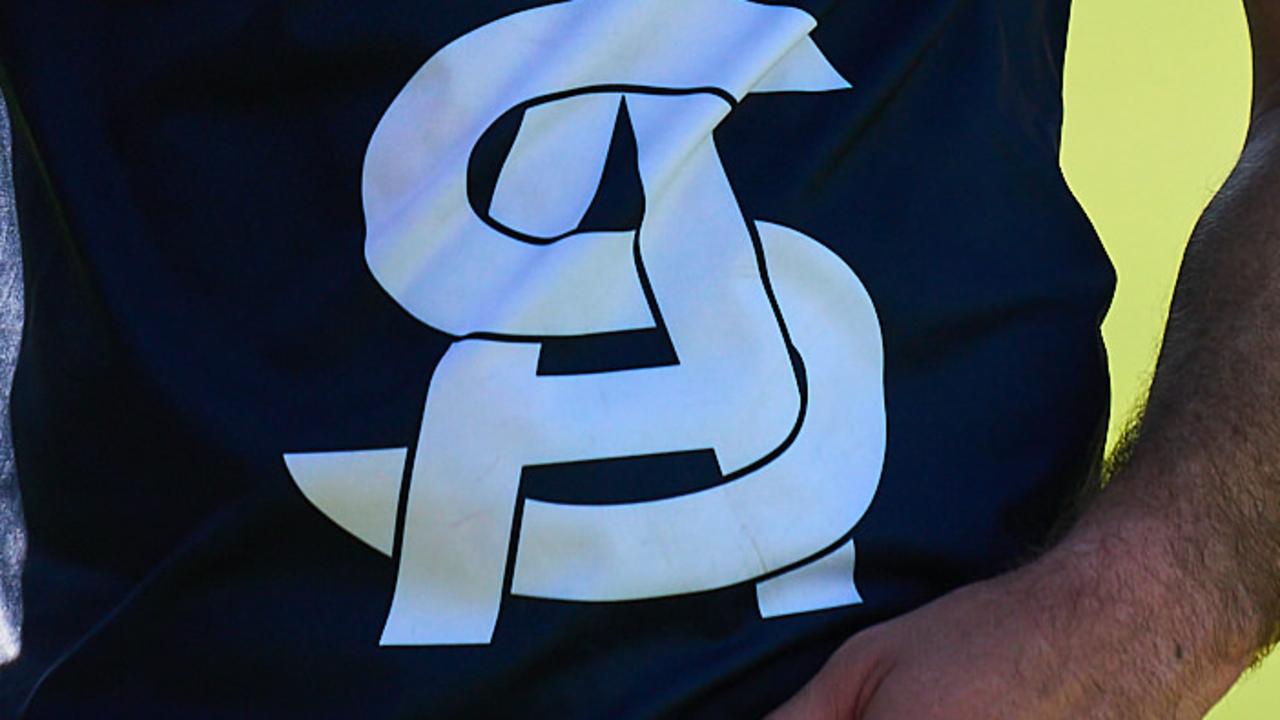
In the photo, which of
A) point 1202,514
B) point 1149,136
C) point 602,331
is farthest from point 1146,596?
point 1149,136

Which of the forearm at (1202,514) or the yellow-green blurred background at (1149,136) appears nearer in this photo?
the forearm at (1202,514)

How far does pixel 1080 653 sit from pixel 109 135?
1.64 ft

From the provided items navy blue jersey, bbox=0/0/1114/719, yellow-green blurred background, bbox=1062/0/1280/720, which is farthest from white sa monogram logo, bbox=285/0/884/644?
yellow-green blurred background, bbox=1062/0/1280/720

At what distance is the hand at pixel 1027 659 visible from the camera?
30.5 inches

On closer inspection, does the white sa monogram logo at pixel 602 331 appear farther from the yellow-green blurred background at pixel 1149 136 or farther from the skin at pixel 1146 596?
the yellow-green blurred background at pixel 1149 136

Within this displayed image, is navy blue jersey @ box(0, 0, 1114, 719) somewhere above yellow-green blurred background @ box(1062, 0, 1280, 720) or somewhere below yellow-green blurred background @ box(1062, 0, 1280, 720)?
above

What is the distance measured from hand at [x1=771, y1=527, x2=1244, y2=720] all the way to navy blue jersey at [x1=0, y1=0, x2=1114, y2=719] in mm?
33

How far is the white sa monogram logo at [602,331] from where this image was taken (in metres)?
0.79

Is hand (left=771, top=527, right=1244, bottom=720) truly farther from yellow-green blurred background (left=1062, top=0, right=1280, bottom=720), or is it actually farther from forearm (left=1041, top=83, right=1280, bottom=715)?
yellow-green blurred background (left=1062, top=0, right=1280, bottom=720)

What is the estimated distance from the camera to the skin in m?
0.78

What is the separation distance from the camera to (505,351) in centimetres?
79

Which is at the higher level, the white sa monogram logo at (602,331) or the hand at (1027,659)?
the white sa monogram logo at (602,331)

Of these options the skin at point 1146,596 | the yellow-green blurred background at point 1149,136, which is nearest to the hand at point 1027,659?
the skin at point 1146,596

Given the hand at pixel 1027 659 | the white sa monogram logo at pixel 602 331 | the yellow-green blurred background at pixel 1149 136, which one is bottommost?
the yellow-green blurred background at pixel 1149 136
